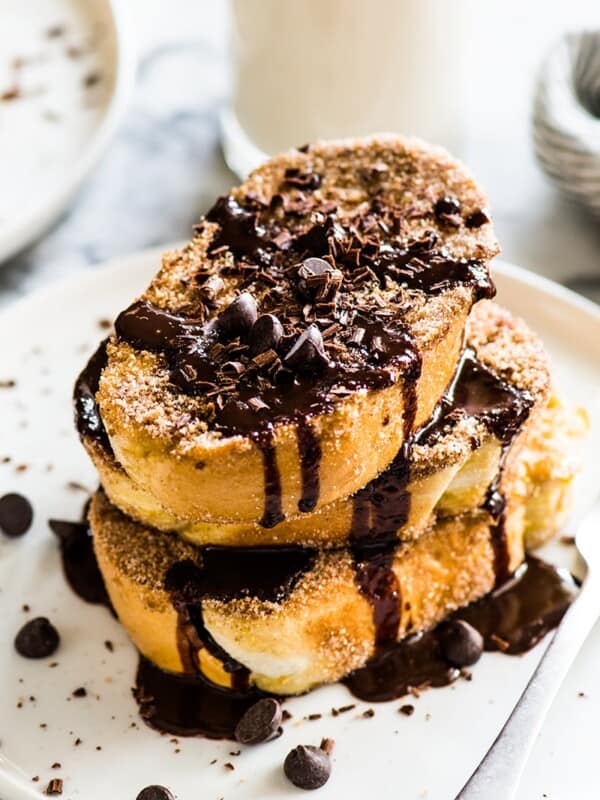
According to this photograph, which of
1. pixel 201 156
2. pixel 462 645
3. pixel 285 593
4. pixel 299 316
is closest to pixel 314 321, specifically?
pixel 299 316

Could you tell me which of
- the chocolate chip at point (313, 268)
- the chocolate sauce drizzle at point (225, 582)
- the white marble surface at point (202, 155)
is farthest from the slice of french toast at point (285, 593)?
the white marble surface at point (202, 155)

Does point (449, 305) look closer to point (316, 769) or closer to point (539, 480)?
point (539, 480)

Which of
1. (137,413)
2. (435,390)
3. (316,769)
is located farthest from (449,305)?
(316,769)

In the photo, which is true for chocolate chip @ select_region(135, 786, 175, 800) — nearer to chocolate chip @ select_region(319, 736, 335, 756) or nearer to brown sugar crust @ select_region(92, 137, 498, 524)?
chocolate chip @ select_region(319, 736, 335, 756)

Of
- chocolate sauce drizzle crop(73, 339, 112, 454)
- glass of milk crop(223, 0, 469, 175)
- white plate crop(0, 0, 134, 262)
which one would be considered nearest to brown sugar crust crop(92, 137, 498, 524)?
chocolate sauce drizzle crop(73, 339, 112, 454)

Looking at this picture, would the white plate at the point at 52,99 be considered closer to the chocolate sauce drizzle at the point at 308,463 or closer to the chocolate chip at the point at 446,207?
the chocolate chip at the point at 446,207

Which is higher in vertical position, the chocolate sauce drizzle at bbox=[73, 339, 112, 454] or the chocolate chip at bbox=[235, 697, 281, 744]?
the chocolate sauce drizzle at bbox=[73, 339, 112, 454]
